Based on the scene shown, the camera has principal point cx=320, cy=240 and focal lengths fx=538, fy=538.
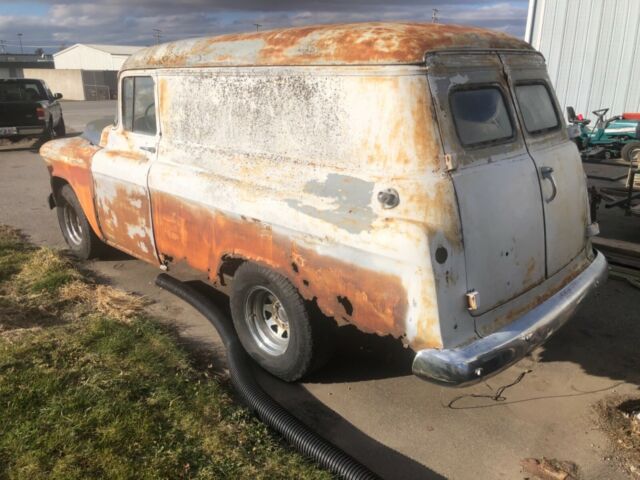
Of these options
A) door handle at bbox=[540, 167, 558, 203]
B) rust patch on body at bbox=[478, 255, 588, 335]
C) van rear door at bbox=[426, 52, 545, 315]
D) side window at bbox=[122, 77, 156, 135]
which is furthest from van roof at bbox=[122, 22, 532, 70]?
rust patch on body at bbox=[478, 255, 588, 335]

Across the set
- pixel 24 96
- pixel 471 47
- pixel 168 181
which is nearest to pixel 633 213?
pixel 471 47

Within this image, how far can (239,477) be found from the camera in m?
2.78

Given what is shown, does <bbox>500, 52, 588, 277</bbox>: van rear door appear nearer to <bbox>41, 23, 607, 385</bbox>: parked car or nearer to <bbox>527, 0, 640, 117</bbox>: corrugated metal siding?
<bbox>41, 23, 607, 385</bbox>: parked car

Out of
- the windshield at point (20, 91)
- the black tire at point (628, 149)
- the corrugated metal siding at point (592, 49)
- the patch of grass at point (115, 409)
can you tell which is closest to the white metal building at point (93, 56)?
the windshield at point (20, 91)

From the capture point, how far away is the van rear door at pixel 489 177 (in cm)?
287

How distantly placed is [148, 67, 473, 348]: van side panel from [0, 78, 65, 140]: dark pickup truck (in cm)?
1171

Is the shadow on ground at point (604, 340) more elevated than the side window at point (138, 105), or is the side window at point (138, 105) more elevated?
the side window at point (138, 105)

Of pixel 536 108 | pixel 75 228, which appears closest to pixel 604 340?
pixel 536 108

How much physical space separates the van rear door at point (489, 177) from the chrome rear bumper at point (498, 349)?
0.16 metres

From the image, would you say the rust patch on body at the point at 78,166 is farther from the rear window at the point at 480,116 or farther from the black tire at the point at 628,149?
the black tire at the point at 628,149

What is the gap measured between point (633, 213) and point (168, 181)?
18.1 ft

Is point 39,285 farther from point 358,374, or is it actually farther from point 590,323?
point 590,323

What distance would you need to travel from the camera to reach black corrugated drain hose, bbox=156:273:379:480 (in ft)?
9.16

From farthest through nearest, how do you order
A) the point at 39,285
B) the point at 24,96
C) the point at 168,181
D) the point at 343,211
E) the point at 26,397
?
the point at 24,96, the point at 39,285, the point at 168,181, the point at 26,397, the point at 343,211
